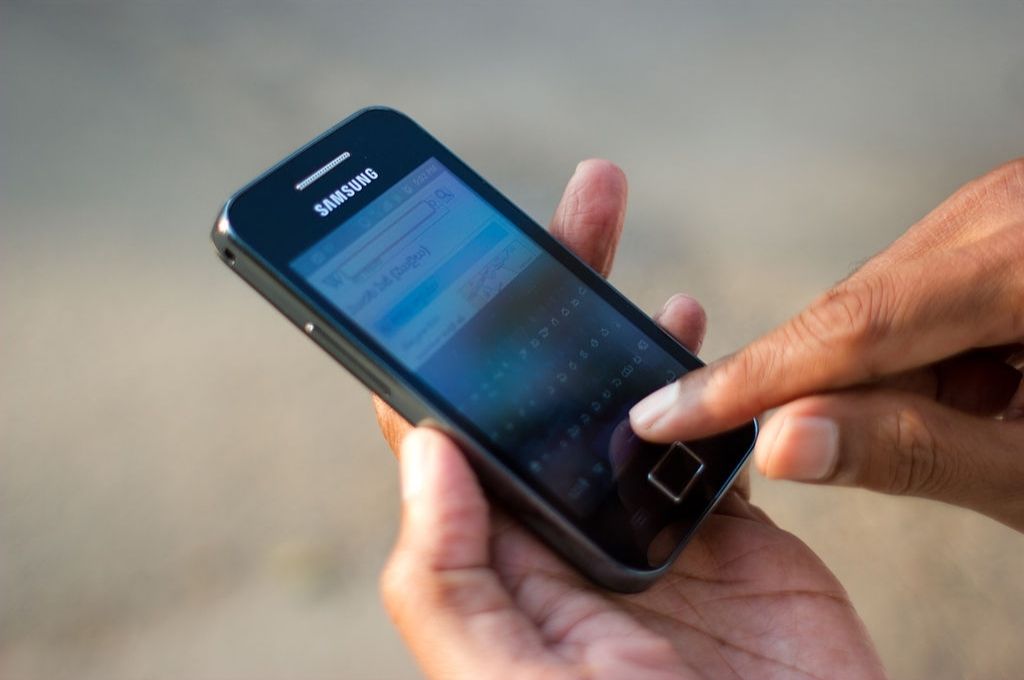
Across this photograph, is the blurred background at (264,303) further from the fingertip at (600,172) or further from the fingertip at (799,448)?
the fingertip at (799,448)

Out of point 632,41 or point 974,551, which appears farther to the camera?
point 632,41

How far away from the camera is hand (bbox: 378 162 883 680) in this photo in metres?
0.55

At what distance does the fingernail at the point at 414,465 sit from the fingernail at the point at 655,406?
6.0 inches

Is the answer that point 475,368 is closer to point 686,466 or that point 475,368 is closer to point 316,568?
point 686,466

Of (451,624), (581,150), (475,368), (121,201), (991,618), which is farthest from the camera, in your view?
(581,150)

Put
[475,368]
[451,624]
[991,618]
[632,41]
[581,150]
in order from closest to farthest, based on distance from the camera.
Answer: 1. [451,624]
2. [475,368]
3. [991,618]
4. [581,150]
5. [632,41]

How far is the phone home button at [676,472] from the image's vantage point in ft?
2.20

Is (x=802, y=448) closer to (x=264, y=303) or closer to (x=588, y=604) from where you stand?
(x=588, y=604)

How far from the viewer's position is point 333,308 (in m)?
0.64

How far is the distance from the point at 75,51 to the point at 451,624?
48.0 inches

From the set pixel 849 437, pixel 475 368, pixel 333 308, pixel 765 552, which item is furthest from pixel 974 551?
pixel 333 308

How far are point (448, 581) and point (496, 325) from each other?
0.21m

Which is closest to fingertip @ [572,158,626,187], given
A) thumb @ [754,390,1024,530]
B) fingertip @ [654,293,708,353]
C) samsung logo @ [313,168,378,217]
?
fingertip @ [654,293,708,353]

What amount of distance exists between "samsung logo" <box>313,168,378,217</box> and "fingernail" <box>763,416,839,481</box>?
360 mm
